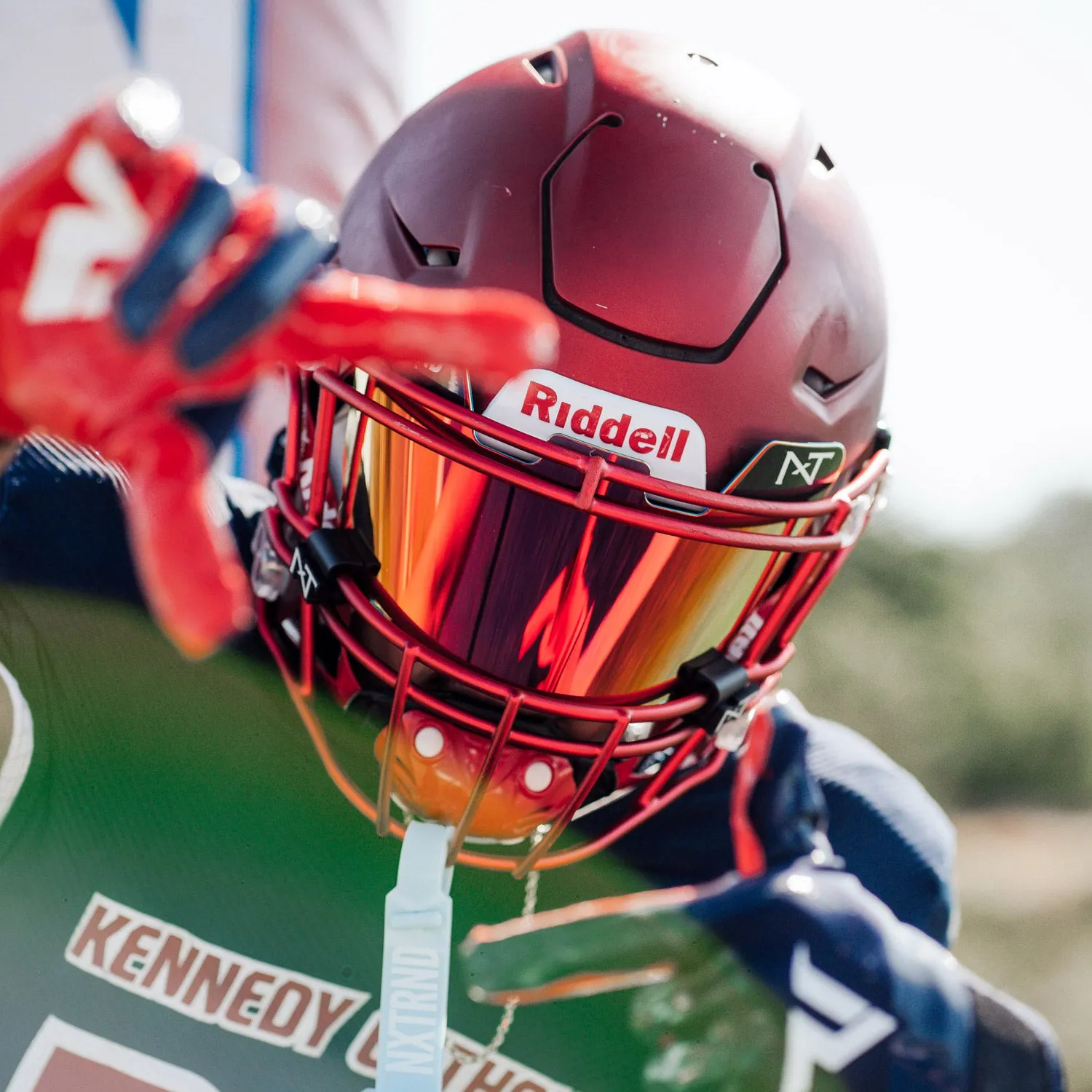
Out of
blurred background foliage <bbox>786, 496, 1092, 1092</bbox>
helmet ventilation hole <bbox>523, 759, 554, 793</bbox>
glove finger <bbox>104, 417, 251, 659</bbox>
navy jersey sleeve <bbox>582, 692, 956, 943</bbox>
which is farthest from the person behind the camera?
blurred background foliage <bbox>786, 496, 1092, 1092</bbox>

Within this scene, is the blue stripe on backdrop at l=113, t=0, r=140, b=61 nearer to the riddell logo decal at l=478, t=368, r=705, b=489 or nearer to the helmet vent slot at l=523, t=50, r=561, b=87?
the helmet vent slot at l=523, t=50, r=561, b=87

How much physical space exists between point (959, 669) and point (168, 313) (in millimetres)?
5692

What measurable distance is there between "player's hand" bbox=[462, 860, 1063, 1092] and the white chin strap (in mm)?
110

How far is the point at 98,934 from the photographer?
0.94 meters

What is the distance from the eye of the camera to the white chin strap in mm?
865

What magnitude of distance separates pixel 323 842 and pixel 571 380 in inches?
16.6

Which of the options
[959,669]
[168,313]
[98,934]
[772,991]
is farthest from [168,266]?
[959,669]

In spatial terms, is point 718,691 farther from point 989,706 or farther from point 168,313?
point 989,706

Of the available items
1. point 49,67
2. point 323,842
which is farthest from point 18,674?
point 49,67

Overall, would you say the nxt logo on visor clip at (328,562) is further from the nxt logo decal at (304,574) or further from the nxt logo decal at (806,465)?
the nxt logo decal at (806,465)

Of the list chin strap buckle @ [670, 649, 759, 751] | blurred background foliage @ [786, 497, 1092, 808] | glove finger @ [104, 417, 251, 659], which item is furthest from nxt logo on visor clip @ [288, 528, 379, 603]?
blurred background foliage @ [786, 497, 1092, 808]

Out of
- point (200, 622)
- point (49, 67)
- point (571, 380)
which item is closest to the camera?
point (200, 622)

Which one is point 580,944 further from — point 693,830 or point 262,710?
point 262,710

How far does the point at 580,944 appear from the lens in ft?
3.32
